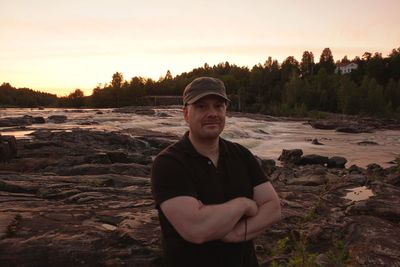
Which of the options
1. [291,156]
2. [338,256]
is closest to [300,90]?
[291,156]

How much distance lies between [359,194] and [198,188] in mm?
7916

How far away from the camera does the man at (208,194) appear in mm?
3117

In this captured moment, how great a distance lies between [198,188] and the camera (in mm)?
3240

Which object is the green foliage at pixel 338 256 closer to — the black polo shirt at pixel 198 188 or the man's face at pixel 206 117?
the black polo shirt at pixel 198 188

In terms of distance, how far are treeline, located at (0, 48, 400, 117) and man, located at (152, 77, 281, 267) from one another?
271ft

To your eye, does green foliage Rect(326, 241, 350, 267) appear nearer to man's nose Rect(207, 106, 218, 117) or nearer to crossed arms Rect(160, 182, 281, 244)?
crossed arms Rect(160, 182, 281, 244)

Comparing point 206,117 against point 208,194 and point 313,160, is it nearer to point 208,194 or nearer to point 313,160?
point 208,194

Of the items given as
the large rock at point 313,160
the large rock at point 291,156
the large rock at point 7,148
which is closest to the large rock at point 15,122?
the large rock at point 7,148

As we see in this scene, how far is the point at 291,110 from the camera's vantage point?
3578 inches

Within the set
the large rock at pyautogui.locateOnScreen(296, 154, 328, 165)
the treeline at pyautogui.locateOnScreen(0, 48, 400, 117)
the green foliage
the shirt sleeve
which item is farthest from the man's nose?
the treeline at pyautogui.locateOnScreen(0, 48, 400, 117)

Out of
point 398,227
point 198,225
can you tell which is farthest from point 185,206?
point 398,227

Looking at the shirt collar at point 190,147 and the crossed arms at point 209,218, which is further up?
the shirt collar at point 190,147

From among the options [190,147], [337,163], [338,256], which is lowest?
[337,163]

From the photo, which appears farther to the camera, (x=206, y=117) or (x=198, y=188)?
(x=206, y=117)
